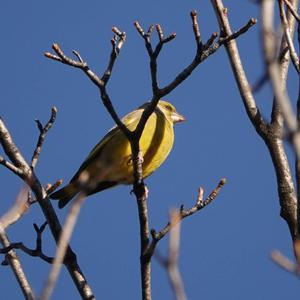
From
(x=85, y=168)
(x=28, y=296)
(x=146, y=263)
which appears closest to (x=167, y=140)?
(x=85, y=168)

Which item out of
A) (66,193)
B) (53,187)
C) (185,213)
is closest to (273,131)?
(185,213)

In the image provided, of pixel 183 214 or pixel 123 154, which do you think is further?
pixel 123 154

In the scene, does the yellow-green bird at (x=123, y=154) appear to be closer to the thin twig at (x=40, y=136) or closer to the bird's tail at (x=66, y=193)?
the bird's tail at (x=66, y=193)

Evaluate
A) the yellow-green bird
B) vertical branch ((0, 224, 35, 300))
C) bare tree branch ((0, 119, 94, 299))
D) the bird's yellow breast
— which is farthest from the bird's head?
vertical branch ((0, 224, 35, 300))

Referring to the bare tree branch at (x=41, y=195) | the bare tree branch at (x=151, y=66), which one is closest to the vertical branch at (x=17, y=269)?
the bare tree branch at (x=41, y=195)

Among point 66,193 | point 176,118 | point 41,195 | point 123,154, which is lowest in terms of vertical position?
point 41,195

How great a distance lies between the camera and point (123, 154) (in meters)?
6.12

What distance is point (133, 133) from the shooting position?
13.6 ft

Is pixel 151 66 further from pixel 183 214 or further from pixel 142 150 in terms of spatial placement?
pixel 142 150

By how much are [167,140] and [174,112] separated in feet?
4.87

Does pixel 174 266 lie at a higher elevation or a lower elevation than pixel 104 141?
lower

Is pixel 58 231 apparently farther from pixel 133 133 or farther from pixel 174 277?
pixel 174 277

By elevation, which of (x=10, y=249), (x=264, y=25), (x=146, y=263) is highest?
(x=264, y=25)

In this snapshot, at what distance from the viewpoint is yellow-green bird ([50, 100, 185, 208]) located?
20.1 ft
